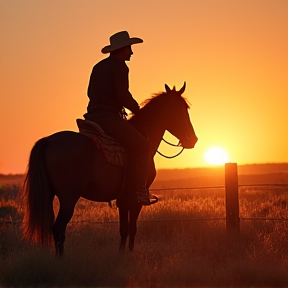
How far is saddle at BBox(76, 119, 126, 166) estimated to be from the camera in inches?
359

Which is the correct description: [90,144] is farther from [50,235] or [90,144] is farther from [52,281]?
[52,281]

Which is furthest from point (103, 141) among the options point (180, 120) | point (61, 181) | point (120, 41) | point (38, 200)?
point (180, 120)

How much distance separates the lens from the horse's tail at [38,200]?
866 cm

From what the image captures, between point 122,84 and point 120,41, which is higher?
point 120,41

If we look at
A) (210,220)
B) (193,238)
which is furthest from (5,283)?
(210,220)

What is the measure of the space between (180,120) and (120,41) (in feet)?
5.31

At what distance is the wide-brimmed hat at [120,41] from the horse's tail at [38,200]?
171 cm

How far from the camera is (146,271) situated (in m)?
7.79

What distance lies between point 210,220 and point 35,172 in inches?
181

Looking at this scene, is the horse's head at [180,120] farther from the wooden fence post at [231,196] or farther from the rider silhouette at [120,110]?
the wooden fence post at [231,196]

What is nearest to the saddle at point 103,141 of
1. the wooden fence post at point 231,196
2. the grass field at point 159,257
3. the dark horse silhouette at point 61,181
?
the dark horse silhouette at point 61,181

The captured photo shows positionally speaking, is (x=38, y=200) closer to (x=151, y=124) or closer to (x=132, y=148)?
(x=132, y=148)

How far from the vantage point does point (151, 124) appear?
10.2m

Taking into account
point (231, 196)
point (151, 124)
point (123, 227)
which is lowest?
point (123, 227)
